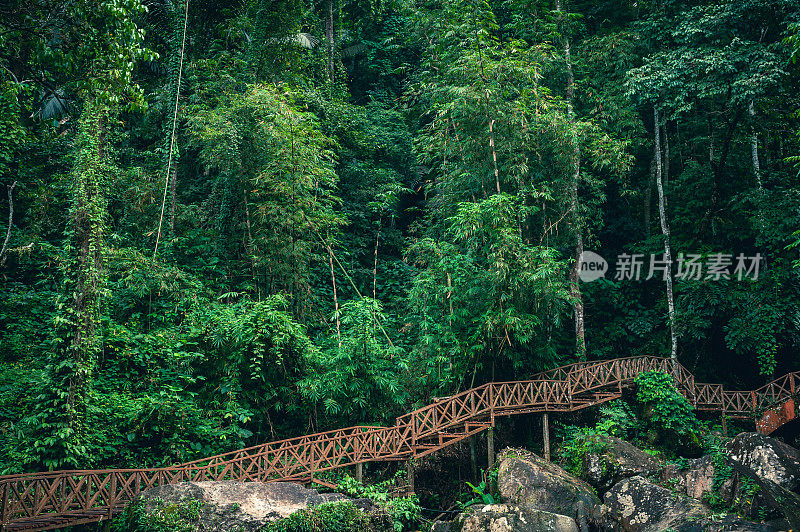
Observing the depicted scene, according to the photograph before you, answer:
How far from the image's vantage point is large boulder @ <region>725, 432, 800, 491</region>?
833 cm

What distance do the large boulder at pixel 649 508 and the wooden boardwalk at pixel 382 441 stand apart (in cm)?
281

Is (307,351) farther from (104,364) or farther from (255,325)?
(104,364)

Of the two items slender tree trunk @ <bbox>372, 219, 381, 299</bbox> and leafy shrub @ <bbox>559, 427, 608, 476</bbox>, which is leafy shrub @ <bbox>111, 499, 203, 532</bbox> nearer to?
leafy shrub @ <bbox>559, 427, 608, 476</bbox>

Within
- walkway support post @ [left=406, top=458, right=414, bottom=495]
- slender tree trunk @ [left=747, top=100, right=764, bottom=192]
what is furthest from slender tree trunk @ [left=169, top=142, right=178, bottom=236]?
slender tree trunk @ [left=747, top=100, right=764, bottom=192]

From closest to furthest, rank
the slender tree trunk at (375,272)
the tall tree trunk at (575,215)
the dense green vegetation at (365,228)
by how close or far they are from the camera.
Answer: the dense green vegetation at (365,228) → the tall tree trunk at (575,215) → the slender tree trunk at (375,272)

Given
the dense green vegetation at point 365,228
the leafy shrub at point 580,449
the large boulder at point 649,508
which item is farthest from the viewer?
the leafy shrub at point 580,449

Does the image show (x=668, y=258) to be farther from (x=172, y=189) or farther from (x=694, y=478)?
(x=172, y=189)

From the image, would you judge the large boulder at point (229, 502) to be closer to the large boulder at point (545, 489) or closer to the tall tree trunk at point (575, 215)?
the large boulder at point (545, 489)

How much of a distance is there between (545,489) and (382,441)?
334cm

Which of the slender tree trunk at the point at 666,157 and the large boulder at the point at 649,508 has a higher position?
the slender tree trunk at the point at 666,157

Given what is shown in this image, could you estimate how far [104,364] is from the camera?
438 inches

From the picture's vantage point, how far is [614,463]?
11062mm

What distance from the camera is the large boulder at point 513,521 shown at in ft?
29.5

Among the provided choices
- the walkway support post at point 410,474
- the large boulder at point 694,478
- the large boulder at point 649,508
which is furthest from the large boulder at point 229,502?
the large boulder at point 694,478
